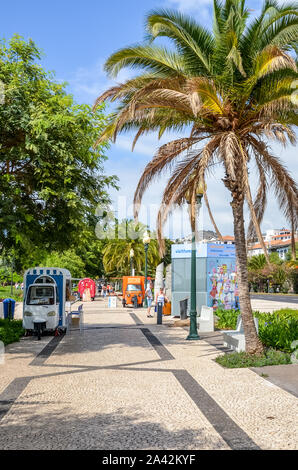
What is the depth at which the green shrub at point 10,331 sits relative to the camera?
42.9 ft

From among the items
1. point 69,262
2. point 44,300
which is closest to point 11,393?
point 44,300

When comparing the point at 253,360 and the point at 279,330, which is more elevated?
the point at 279,330

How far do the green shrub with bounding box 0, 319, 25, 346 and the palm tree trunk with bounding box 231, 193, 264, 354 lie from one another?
6798mm

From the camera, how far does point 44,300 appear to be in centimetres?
1449

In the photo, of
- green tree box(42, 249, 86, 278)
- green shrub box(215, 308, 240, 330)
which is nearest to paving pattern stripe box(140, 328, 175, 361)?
green shrub box(215, 308, 240, 330)

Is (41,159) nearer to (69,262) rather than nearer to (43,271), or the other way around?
(43,271)

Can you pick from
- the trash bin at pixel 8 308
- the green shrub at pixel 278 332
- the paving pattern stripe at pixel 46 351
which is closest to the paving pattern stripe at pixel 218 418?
the green shrub at pixel 278 332

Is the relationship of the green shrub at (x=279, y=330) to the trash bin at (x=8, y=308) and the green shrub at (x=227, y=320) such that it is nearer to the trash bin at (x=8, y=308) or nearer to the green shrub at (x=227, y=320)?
the green shrub at (x=227, y=320)

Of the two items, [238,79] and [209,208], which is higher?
[238,79]

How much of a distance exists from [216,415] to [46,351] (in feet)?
21.9

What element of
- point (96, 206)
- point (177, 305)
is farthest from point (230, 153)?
point (177, 305)
